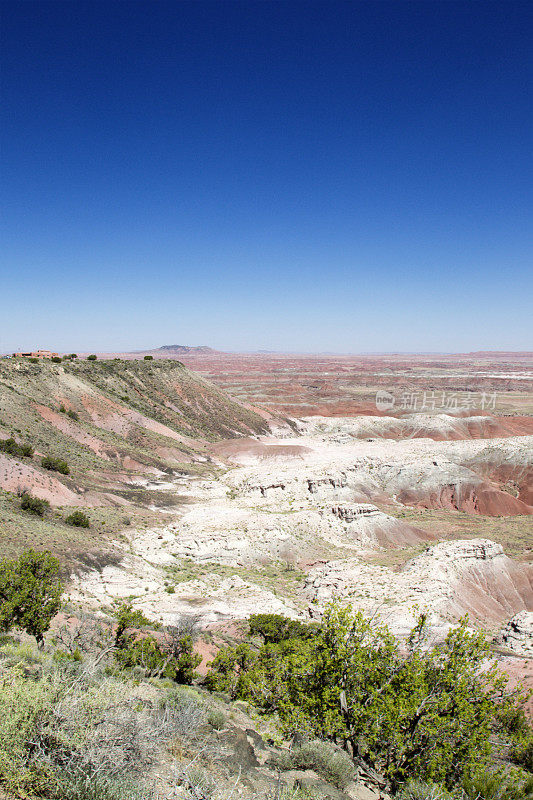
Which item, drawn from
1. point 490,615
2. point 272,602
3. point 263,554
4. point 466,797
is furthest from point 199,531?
point 466,797

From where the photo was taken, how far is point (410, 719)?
9391 millimetres

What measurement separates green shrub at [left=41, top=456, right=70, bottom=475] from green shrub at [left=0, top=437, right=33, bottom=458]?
1367 mm

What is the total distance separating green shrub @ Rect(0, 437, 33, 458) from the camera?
3650cm

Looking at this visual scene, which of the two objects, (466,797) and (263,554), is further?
(263,554)

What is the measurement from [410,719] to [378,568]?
2059 centimetres

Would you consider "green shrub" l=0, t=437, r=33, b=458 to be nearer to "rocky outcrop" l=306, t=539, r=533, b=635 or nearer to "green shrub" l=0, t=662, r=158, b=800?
"rocky outcrop" l=306, t=539, r=533, b=635

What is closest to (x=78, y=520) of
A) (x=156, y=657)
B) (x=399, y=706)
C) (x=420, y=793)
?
(x=156, y=657)

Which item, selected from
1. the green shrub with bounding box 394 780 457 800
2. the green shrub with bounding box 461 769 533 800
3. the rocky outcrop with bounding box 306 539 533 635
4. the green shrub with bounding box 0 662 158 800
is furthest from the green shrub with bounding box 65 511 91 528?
the green shrub with bounding box 461 769 533 800

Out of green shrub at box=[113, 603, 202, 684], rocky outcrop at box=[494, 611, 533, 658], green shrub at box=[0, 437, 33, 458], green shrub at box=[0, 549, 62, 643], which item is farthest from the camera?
green shrub at box=[0, 437, 33, 458]

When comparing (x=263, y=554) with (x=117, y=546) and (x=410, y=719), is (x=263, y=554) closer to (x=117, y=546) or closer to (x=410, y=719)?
(x=117, y=546)

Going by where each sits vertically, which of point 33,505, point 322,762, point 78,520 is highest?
point 322,762

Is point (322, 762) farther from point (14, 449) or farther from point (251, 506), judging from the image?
point (14, 449)

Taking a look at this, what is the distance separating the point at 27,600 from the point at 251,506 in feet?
87.8

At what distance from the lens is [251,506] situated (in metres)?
40.5
